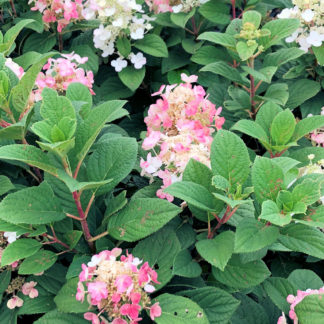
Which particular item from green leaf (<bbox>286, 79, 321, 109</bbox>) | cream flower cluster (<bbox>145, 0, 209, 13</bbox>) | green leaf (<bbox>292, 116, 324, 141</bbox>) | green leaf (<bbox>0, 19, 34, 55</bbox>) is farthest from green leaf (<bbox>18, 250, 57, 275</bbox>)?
cream flower cluster (<bbox>145, 0, 209, 13</bbox>)

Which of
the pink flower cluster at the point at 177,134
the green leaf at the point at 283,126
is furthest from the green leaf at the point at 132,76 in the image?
the green leaf at the point at 283,126

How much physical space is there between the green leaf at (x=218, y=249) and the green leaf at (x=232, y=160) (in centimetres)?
14

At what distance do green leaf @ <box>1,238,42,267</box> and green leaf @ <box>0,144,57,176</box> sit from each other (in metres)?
0.23

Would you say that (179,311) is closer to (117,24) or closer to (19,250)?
(19,250)

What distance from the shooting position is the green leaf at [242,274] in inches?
42.9

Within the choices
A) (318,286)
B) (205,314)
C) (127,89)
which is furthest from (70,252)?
(127,89)

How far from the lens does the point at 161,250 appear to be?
1143 millimetres

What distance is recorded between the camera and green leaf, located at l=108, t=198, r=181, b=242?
1072mm

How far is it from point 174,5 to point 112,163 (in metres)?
1.15

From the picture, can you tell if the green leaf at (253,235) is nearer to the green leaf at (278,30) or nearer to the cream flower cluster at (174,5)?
the green leaf at (278,30)

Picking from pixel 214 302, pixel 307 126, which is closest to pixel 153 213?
pixel 214 302

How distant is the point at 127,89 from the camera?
6.74ft

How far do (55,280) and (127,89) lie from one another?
3.49ft

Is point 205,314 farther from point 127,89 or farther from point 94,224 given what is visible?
point 127,89
